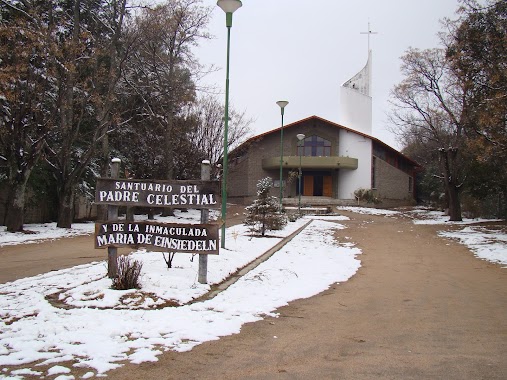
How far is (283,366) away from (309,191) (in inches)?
1826

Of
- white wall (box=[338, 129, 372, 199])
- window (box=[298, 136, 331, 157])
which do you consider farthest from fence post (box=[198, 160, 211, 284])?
white wall (box=[338, 129, 372, 199])

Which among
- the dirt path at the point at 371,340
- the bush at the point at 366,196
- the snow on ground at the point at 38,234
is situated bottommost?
the dirt path at the point at 371,340

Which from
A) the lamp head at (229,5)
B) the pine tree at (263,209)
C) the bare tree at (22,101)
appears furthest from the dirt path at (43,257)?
the lamp head at (229,5)

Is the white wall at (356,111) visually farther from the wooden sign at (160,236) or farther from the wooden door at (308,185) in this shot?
the wooden sign at (160,236)

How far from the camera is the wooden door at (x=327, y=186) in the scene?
50156 millimetres

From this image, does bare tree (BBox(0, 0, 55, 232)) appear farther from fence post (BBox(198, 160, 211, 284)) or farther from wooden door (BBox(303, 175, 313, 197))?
wooden door (BBox(303, 175, 313, 197))

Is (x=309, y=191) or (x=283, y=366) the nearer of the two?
→ (x=283, y=366)

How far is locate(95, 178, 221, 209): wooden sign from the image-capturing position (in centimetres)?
786

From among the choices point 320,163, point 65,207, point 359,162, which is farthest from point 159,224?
point 359,162

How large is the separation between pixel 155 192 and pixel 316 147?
42351 millimetres

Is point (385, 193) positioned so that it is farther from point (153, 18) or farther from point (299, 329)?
point (299, 329)

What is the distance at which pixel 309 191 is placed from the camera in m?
50.7

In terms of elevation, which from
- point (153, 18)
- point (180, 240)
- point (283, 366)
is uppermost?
point (153, 18)

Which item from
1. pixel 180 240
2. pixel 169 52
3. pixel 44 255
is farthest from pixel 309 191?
pixel 180 240
